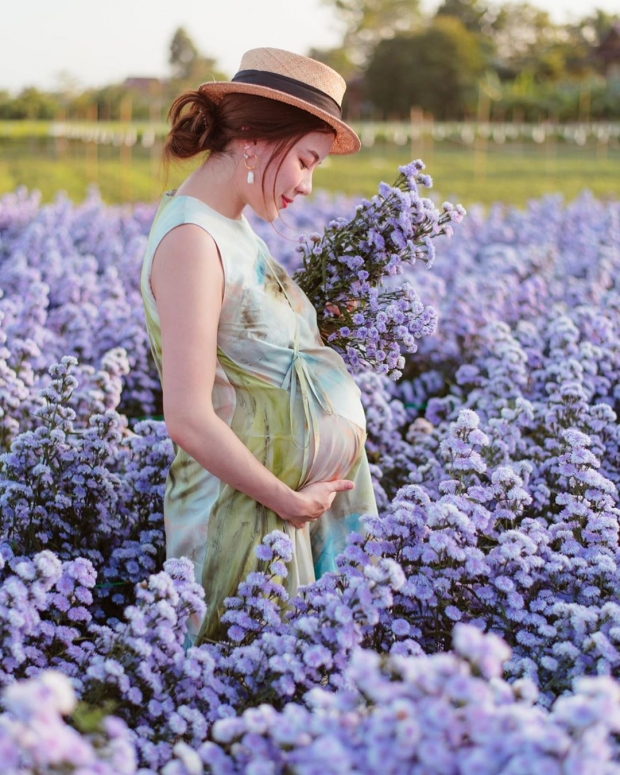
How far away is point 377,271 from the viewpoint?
111 inches

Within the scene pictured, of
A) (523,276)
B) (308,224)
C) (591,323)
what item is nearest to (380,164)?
(308,224)

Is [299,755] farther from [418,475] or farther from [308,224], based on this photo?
[308,224]

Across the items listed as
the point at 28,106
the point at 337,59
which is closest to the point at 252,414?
the point at 28,106

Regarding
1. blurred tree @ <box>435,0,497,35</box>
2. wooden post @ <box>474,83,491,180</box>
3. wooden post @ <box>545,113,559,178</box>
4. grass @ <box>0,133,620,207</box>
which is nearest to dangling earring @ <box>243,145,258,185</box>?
grass @ <box>0,133,620,207</box>

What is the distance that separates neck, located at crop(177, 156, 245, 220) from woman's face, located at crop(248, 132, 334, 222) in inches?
2.2

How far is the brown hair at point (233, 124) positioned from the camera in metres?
2.26

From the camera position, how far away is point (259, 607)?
204cm

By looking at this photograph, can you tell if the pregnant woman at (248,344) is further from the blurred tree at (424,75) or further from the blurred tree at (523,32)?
the blurred tree at (523,32)

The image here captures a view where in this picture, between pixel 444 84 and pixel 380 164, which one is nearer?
pixel 380 164

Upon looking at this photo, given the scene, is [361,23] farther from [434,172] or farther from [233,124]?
[233,124]

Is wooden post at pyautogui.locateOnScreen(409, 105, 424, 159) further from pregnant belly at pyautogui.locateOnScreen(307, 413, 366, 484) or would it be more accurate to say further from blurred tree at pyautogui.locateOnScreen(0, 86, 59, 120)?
blurred tree at pyautogui.locateOnScreen(0, 86, 59, 120)

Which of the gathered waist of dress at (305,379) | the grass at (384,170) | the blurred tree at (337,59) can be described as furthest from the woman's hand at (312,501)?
the blurred tree at (337,59)

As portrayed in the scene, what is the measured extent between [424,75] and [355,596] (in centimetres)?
4825

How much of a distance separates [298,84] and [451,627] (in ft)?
4.53
